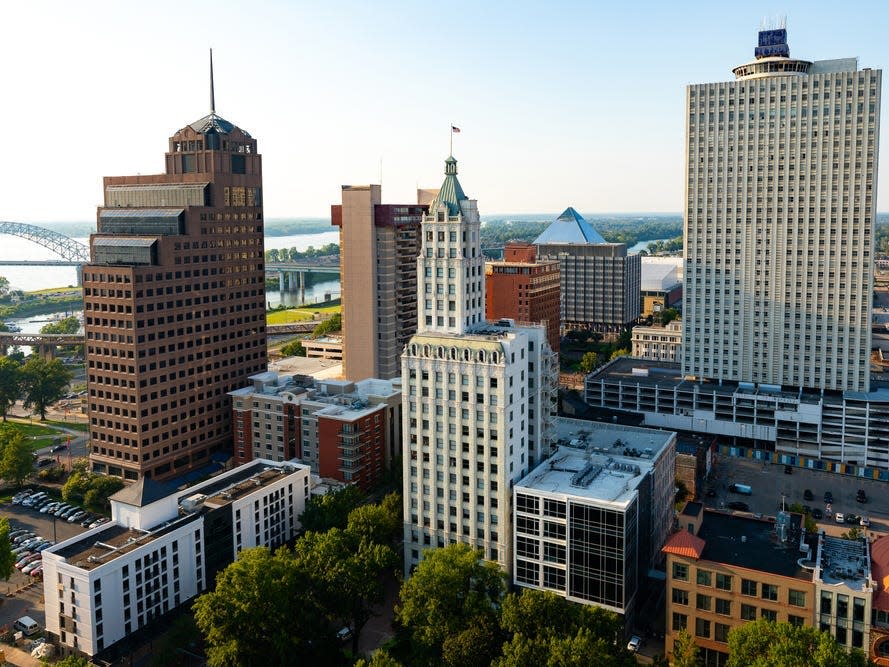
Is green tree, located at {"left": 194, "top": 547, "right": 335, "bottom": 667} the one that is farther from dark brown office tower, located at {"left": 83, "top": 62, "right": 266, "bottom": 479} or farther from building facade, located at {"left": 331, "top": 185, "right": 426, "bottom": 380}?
building facade, located at {"left": 331, "top": 185, "right": 426, "bottom": 380}

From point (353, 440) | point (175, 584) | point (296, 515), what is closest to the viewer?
point (175, 584)

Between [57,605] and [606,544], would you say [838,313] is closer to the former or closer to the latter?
[606,544]

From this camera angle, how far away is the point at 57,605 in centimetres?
7612

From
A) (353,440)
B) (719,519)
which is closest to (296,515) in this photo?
(353,440)

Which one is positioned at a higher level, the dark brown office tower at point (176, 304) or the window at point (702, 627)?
the dark brown office tower at point (176, 304)

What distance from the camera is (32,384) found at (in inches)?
6462

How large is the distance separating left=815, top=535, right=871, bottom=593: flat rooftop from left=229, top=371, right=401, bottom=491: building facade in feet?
198

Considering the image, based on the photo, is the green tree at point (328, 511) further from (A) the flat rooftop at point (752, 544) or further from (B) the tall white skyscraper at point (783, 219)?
(B) the tall white skyscraper at point (783, 219)

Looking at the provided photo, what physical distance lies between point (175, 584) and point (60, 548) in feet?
40.1

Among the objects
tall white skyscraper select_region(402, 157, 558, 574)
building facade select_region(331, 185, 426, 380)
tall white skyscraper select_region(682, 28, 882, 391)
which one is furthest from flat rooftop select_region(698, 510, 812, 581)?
building facade select_region(331, 185, 426, 380)

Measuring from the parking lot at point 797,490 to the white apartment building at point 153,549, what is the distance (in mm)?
67348

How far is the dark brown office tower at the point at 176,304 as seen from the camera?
117 metres

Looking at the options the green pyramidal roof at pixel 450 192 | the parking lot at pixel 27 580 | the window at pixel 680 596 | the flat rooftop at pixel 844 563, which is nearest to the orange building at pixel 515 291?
the green pyramidal roof at pixel 450 192

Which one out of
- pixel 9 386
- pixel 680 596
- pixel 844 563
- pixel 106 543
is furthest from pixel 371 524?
pixel 9 386
